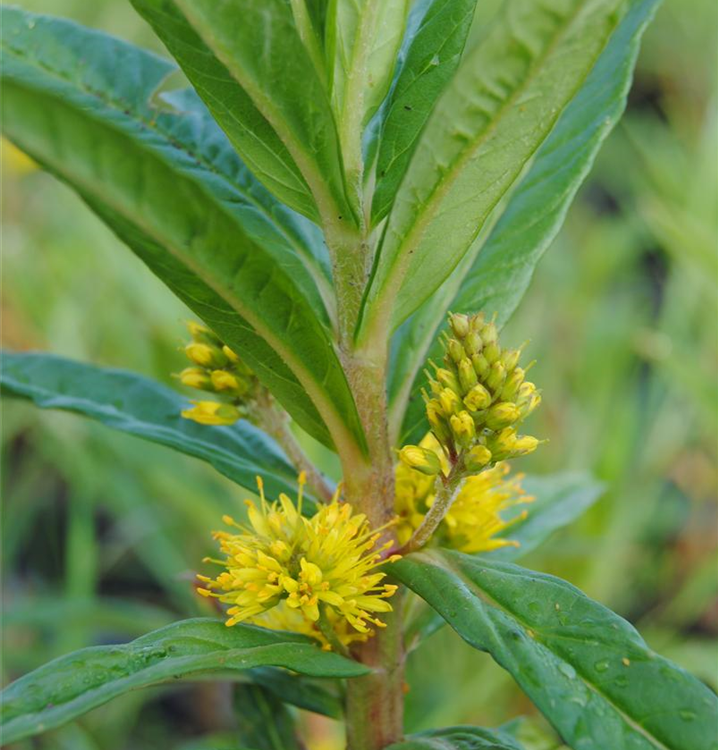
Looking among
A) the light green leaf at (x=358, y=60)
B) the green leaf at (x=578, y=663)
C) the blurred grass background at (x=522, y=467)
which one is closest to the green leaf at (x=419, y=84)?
the light green leaf at (x=358, y=60)

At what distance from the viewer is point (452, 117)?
26.1 inches

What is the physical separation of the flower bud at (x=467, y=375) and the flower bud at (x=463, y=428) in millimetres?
23

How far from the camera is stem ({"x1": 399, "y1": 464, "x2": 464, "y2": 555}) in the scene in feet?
2.48

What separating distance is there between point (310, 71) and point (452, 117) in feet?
0.35

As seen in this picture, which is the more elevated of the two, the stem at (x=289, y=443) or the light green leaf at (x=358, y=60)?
the light green leaf at (x=358, y=60)

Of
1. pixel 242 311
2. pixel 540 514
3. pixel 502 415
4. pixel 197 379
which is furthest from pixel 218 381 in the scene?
pixel 540 514

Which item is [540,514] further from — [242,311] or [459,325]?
[242,311]

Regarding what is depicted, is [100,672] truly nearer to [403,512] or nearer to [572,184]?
[403,512]

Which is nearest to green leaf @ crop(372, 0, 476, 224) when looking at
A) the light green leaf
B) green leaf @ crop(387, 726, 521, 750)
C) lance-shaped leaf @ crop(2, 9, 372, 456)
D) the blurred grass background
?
the light green leaf

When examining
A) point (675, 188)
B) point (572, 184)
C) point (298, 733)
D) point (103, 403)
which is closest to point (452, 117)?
point (572, 184)

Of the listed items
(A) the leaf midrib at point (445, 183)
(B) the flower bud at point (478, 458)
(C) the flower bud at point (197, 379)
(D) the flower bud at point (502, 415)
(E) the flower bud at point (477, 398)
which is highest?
(A) the leaf midrib at point (445, 183)

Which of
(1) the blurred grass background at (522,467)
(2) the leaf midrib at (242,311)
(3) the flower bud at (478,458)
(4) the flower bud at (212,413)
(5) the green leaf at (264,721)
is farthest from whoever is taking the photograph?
(1) the blurred grass background at (522,467)

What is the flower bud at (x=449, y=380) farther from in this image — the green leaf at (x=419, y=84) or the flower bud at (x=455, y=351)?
the green leaf at (x=419, y=84)

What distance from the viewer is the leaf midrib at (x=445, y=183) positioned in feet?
2.08
